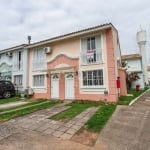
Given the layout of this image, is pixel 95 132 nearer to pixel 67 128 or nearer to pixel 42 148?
pixel 67 128

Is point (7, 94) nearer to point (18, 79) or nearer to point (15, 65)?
point (18, 79)

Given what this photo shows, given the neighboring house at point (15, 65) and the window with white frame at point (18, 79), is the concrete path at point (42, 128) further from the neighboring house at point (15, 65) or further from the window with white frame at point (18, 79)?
the window with white frame at point (18, 79)

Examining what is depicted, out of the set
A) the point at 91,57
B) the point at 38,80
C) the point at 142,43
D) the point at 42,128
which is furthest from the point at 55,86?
the point at 142,43

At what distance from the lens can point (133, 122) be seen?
6996 millimetres

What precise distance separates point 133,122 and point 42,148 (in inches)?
172

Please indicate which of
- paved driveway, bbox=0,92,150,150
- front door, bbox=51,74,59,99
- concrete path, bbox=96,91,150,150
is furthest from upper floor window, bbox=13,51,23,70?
concrete path, bbox=96,91,150,150

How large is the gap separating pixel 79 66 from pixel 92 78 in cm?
167

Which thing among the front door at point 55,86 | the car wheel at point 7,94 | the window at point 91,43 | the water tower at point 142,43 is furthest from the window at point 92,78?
the water tower at point 142,43

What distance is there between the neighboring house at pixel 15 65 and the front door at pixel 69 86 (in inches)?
236

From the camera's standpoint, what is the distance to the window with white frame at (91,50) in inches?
520

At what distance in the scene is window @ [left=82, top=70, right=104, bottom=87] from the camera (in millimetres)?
12873

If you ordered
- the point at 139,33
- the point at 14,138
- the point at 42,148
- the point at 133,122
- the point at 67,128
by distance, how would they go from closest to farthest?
1. the point at 42,148
2. the point at 14,138
3. the point at 67,128
4. the point at 133,122
5. the point at 139,33

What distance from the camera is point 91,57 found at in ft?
44.1

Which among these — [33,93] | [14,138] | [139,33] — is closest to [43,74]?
[33,93]
